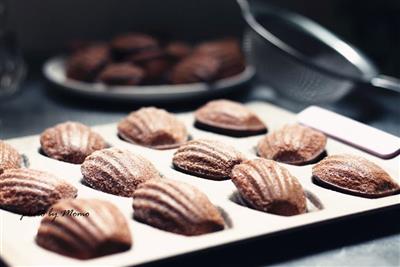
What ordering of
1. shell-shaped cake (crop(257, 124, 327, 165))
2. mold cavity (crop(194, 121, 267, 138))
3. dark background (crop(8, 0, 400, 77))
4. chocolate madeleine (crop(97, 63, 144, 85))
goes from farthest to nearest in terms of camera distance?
dark background (crop(8, 0, 400, 77))
chocolate madeleine (crop(97, 63, 144, 85))
mold cavity (crop(194, 121, 267, 138))
shell-shaped cake (crop(257, 124, 327, 165))

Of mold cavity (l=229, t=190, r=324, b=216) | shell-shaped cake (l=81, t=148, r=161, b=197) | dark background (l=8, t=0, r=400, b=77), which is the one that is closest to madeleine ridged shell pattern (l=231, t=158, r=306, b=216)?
mold cavity (l=229, t=190, r=324, b=216)

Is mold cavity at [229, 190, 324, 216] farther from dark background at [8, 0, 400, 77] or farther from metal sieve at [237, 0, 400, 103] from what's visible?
dark background at [8, 0, 400, 77]

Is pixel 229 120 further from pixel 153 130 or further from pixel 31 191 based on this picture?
pixel 31 191

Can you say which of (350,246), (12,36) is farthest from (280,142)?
(12,36)


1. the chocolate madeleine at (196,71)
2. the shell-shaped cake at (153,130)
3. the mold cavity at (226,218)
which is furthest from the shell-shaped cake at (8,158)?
the chocolate madeleine at (196,71)

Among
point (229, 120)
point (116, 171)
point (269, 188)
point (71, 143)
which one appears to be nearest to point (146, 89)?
point (229, 120)

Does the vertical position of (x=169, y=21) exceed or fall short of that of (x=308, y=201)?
it falls short
